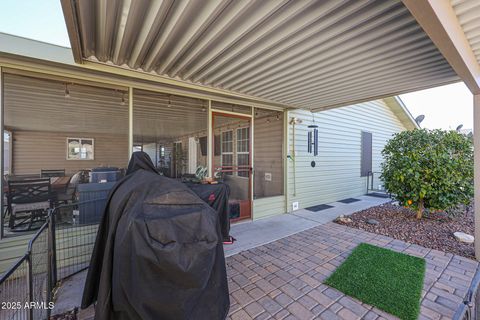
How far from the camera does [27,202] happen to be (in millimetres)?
2734

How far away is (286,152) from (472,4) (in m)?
3.62

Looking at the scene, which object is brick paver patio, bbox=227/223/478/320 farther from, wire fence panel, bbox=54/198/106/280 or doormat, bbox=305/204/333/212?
wire fence panel, bbox=54/198/106/280

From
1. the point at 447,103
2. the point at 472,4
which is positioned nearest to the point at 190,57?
the point at 472,4

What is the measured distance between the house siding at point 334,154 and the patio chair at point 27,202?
14.8 ft

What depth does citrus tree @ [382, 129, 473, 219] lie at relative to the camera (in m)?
4.21

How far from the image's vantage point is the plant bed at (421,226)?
343cm

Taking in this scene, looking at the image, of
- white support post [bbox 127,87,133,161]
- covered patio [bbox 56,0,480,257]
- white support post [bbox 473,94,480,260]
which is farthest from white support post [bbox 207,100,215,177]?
white support post [bbox 473,94,480,260]

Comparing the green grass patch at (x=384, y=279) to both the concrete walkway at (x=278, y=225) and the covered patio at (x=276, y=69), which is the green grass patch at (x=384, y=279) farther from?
the concrete walkway at (x=278, y=225)

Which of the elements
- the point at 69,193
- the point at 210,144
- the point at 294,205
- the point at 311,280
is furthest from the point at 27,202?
the point at 294,205

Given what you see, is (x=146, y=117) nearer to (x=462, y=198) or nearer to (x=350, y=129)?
(x=350, y=129)

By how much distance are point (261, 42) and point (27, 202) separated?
3.53 metres

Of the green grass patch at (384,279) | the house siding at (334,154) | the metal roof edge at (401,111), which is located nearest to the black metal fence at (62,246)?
the green grass patch at (384,279)

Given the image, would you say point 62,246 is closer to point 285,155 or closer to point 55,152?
point 55,152

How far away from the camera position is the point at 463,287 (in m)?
2.37
